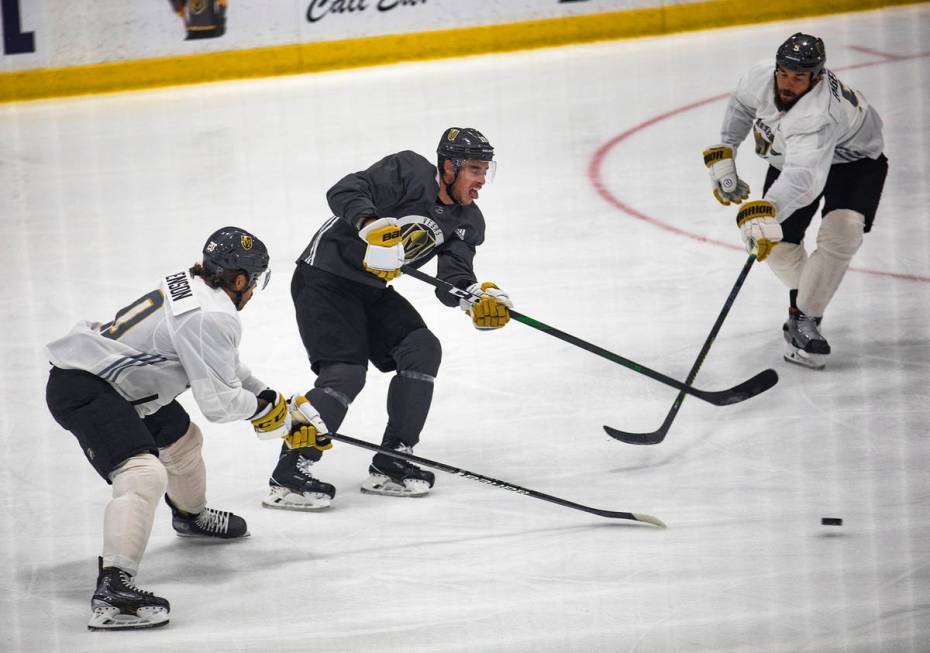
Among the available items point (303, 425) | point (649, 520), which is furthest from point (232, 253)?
point (649, 520)

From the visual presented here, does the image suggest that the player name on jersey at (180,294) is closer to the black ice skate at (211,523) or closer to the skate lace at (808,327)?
the black ice skate at (211,523)

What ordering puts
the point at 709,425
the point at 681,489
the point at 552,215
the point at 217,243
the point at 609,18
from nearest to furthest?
the point at 217,243, the point at 681,489, the point at 709,425, the point at 552,215, the point at 609,18

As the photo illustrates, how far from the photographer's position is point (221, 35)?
9.10 metres

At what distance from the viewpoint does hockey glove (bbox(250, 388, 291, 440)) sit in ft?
11.0

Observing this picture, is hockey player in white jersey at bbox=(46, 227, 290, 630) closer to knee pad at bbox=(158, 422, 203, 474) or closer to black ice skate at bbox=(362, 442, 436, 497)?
knee pad at bbox=(158, 422, 203, 474)

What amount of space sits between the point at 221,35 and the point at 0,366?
15.6 feet

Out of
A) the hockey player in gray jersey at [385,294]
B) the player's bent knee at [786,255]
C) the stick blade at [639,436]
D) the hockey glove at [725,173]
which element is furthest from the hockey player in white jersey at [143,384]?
the player's bent knee at [786,255]

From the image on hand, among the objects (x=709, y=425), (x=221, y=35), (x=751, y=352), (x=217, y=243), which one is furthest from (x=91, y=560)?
(x=221, y=35)

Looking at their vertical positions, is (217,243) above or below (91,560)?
above

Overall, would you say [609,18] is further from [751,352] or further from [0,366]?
[0,366]

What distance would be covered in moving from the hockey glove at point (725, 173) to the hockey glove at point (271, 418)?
7.39 feet

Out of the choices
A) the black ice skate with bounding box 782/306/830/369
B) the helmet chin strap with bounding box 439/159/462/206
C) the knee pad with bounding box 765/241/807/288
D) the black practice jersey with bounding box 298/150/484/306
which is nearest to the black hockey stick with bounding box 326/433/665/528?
the black practice jersey with bounding box 298/150/484/306

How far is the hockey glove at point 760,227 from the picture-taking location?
4391 millimetres

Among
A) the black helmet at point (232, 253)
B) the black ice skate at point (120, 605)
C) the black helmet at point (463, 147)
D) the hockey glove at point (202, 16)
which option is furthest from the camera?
the hockey glove at point (202, 16)
